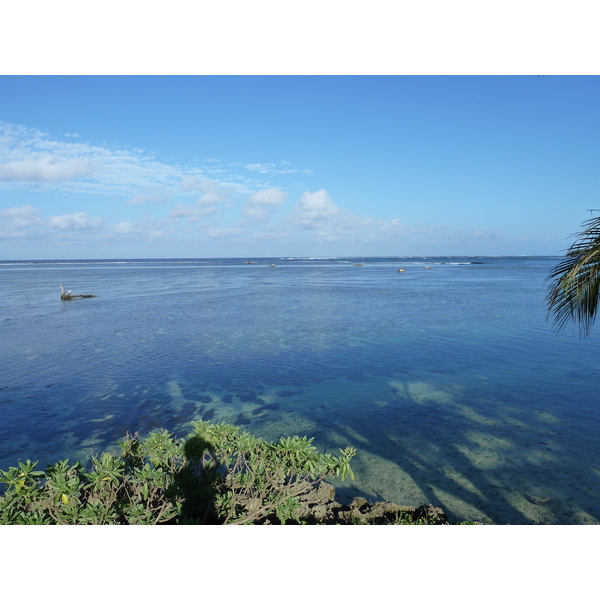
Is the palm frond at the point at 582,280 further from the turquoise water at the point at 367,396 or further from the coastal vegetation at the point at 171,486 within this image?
the turquoise water at the point at 367,396

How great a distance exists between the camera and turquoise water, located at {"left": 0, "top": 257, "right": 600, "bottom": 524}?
8570 millimetres

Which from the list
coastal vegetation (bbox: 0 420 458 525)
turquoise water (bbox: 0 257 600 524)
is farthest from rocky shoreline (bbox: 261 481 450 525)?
turquoise water (bbox: 0 257 600 524)

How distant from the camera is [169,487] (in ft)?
16.6

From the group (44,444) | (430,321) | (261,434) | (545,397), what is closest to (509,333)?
(430,321)

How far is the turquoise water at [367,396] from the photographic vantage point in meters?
8.57

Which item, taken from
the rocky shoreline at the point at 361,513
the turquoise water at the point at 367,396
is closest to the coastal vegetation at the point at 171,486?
the rocky shoreline at the point at 361,513

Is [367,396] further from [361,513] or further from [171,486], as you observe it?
[171,486]

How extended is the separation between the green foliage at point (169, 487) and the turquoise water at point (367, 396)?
2961 millimetres

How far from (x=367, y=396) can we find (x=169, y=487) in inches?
354

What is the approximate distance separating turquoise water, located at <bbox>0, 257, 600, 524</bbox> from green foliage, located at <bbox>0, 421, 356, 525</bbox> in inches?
117

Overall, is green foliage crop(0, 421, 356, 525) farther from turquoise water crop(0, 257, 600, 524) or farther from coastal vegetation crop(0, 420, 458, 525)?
turquoise water crop(0, 257, 600, 524)

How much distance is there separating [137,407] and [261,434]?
14.2 ft

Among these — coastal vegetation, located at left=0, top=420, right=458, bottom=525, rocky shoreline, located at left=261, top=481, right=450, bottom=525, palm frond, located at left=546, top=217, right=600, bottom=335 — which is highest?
palm frond, located at left=546, top=217, right=600, bottom=335
